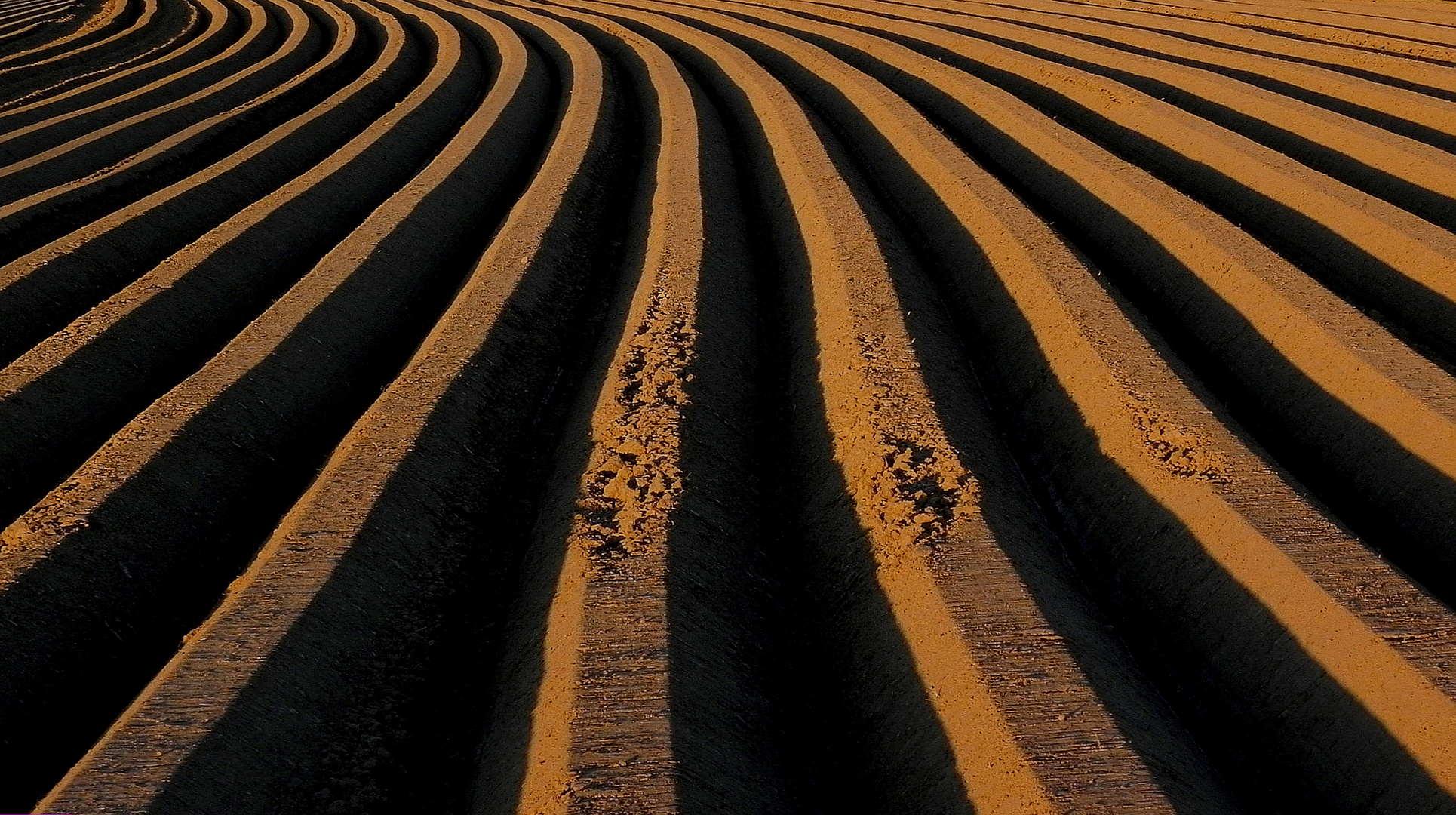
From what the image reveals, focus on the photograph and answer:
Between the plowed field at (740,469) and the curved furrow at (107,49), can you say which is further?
the curved furrow at (107,49)

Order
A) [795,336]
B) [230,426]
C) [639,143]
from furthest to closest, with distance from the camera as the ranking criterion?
[639,143] < [795,336] < [230,426]

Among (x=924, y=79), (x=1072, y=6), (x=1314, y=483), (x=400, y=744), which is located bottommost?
(x=400, y=744)

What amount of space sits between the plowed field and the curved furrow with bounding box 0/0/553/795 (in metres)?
0.02

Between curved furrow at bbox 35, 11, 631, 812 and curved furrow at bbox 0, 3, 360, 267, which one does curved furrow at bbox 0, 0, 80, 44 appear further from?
curved furrow at bbox 35, 11, 631, 812

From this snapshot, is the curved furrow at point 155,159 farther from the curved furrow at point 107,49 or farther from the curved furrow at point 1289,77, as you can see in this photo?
the curved furrow at point 1289,77

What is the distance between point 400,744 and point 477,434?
161cm

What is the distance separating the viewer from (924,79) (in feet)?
31.2

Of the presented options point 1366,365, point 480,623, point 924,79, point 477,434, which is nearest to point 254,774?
point 480,623

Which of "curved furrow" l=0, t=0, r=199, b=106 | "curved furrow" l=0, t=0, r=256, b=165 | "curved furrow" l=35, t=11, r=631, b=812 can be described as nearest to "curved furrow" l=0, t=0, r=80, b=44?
"curved furrow" l=0, t=0, r=199, b=106

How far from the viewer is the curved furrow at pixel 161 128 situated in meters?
7.07

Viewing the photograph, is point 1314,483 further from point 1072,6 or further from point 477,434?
point 1072,6

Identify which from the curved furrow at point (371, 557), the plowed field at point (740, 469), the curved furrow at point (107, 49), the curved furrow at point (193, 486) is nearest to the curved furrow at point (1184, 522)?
the plowed field at point (740, 469)

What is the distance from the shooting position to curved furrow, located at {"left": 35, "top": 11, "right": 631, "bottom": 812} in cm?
268

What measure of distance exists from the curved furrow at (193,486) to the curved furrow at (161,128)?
297cm
